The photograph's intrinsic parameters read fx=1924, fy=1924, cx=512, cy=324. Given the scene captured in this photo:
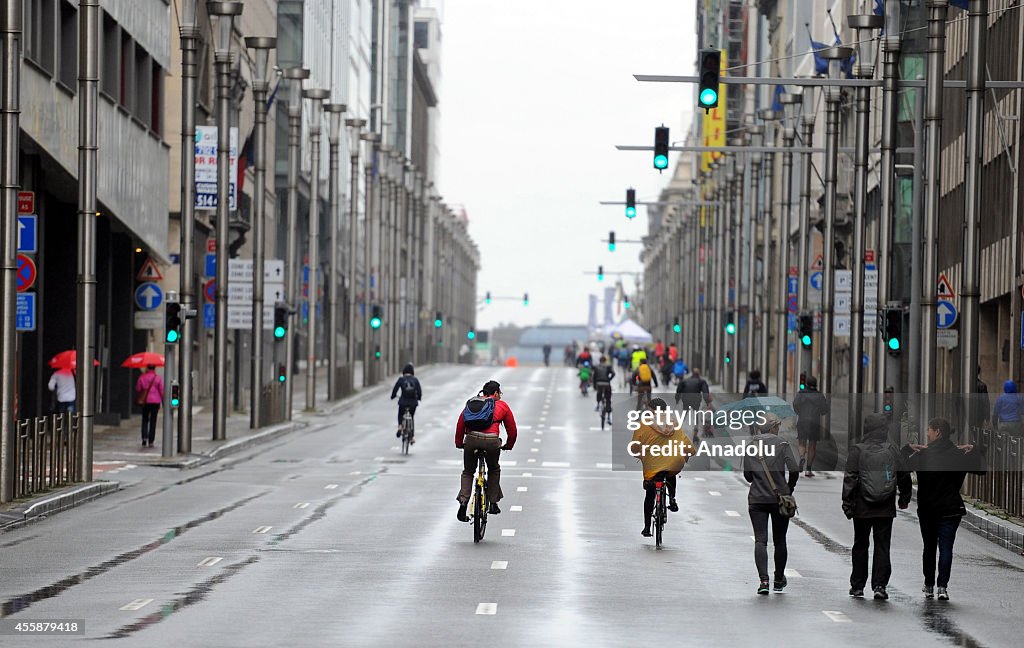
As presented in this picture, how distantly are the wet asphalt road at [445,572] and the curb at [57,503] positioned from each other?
0.27 m

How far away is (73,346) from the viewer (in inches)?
1736

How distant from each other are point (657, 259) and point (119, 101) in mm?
150103

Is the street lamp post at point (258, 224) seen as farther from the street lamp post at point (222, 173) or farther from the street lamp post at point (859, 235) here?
the street lamp post at point (859, 235)

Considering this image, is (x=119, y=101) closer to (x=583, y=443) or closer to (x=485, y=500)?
(x=583, y=443)

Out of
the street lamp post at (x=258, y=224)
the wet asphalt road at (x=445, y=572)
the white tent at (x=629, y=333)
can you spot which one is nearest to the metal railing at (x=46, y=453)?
the wet asphalt road at (x=445, y=572)

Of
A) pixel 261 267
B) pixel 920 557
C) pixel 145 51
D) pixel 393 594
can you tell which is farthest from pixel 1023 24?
pixel 393 594

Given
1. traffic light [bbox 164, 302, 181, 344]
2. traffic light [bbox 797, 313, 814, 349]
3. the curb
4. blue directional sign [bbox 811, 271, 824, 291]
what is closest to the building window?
traffic light [bbox 164, 302, 181, 344]

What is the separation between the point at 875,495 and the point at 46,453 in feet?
47.2

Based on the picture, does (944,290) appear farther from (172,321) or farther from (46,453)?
(46,453)

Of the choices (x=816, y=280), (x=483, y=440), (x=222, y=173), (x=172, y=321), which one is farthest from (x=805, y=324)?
(x=483, y=440)

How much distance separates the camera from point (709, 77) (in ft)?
85.1

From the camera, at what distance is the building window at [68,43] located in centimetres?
4068

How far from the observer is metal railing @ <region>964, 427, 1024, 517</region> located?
80.4ft

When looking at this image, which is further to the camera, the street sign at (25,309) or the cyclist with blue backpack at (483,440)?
the street sign at (25,309)
